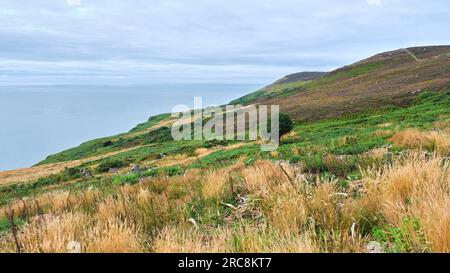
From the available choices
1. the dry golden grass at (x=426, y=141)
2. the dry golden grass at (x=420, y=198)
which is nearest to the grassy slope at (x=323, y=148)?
the dry golden grass at (x=426, y=141)

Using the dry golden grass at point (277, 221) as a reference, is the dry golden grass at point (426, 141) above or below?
above

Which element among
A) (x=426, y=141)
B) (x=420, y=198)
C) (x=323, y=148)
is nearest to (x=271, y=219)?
(x=420, y=198)

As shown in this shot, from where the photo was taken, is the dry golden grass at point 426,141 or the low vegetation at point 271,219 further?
the dry golden grass at point 426,141

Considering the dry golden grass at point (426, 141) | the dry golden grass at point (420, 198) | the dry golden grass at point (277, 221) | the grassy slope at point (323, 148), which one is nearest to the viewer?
the dry golden grass at point (420, 198)

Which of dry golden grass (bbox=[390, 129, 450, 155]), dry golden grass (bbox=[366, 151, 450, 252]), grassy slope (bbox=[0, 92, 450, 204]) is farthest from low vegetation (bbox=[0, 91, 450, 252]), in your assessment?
dry golden grass (bbox=[390, 129, 450, 155])

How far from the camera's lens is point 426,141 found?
33.0 feet

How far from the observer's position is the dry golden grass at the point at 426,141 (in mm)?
8716

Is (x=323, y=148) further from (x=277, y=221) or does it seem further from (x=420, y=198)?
(x=277, y=221)

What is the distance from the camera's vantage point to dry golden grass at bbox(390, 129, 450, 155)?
872cm

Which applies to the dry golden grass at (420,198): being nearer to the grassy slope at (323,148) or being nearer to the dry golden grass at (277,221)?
the dry golden grass at (277,221)

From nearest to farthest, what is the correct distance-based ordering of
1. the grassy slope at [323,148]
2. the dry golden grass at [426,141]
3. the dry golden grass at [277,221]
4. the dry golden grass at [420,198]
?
1. the dry golden grass at [420,198]
2. the dry golden grass at [277,221]
3. the dry golden grass at [426,141]
4. the grassy slope at [323,148]

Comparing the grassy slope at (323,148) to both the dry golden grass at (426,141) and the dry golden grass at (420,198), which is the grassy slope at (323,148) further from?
the dry golden grass at (420,198)

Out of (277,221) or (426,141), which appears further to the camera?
(426,141)
